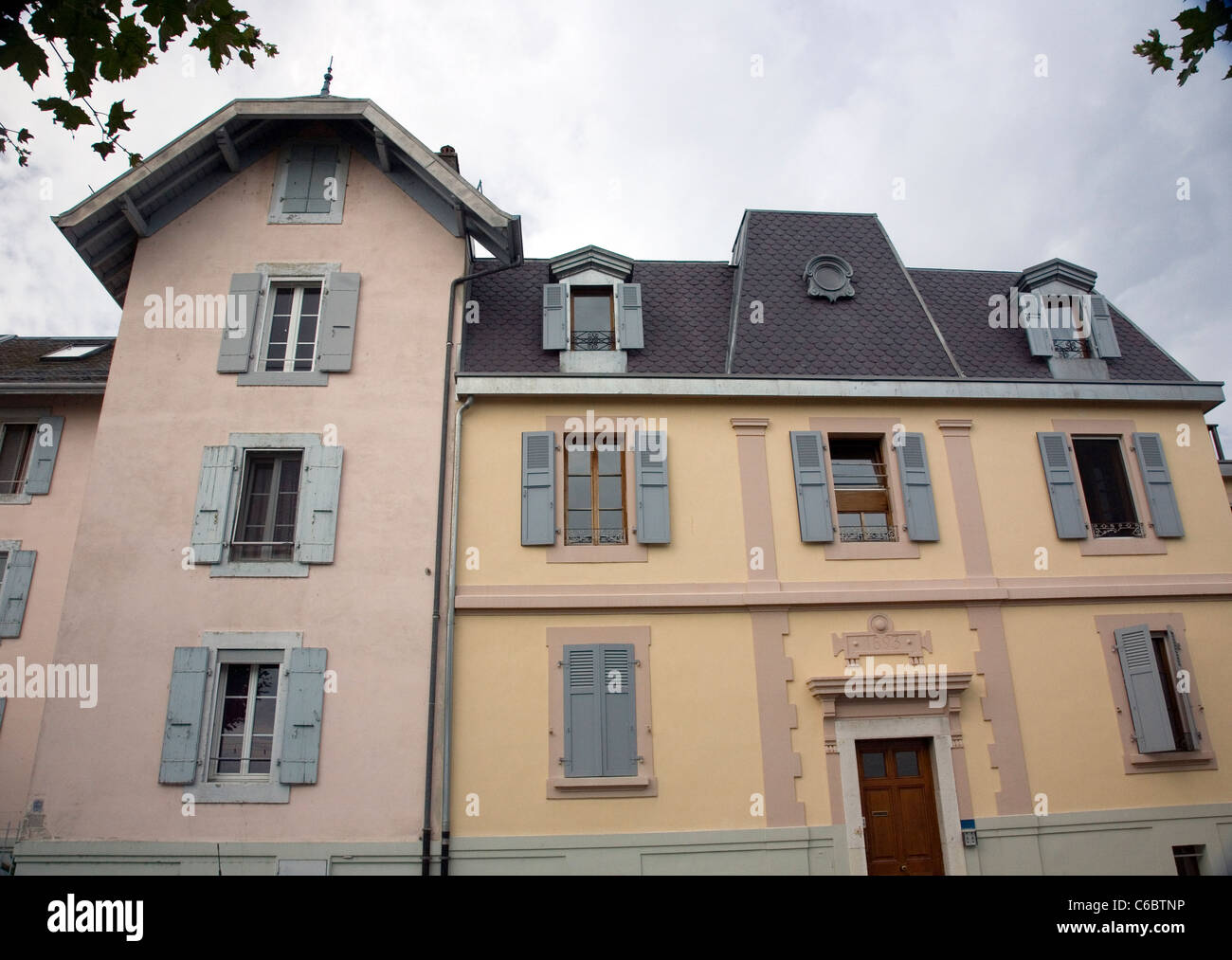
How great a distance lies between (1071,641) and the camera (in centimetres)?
1055

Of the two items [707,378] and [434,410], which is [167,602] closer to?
[434,410]

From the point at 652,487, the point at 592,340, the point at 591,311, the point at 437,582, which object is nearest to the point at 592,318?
the point at 591,311

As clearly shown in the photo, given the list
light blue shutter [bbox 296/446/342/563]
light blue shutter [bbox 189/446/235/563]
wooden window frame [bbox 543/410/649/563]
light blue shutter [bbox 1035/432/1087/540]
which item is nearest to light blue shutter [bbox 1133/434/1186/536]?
light blue shutter [bbox 1035/432/1087/540]

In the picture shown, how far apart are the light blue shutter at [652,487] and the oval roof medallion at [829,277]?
3975 mm

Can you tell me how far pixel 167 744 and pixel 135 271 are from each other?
6.53 m

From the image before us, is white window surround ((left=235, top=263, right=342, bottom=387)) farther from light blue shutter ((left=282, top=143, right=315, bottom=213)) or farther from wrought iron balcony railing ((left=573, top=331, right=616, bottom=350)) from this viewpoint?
wrought iron balcony railing ((left=573, top=331, right=616, bottom=350))

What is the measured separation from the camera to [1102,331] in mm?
12406

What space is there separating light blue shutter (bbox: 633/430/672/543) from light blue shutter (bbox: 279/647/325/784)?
418 centimetres

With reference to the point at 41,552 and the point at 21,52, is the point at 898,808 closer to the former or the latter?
the point at 21,52

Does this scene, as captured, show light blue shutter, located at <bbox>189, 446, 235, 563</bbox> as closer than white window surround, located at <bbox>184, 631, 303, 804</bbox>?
No

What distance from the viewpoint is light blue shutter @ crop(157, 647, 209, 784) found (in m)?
9.22

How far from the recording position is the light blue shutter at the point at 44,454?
42.4ft

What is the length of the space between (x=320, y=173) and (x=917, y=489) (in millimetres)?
9752

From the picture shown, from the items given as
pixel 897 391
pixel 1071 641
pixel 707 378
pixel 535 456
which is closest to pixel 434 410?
pixel 535 456
